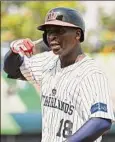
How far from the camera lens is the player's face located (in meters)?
3.53

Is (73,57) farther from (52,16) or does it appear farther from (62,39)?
(52,16)

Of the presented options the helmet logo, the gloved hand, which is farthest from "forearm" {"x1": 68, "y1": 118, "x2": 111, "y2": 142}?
the gloved hand

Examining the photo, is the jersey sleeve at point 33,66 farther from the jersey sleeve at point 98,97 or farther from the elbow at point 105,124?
the elbow at point 105,124

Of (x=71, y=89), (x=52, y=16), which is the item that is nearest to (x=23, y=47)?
(x=52, y=16)

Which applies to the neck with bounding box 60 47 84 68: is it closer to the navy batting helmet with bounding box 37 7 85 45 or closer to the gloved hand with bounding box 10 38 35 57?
the navy batting helmet with bounding box 37 7 85 45

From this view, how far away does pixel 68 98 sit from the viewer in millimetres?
3535

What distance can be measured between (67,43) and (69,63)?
0.14 metres

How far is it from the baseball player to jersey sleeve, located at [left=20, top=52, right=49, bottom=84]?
0.50 ft

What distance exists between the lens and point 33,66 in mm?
4156

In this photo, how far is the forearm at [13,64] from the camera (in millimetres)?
4160

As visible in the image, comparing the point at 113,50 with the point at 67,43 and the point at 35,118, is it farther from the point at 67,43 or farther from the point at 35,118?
the point at 67,43

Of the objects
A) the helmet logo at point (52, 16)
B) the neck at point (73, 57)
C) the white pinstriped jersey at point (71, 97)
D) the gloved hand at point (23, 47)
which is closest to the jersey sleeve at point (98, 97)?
the white pinstriped jersey at point (71, 97)

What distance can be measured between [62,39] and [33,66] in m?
0.67

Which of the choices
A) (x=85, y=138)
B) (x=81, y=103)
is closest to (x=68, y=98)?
(x=81, y=103)
